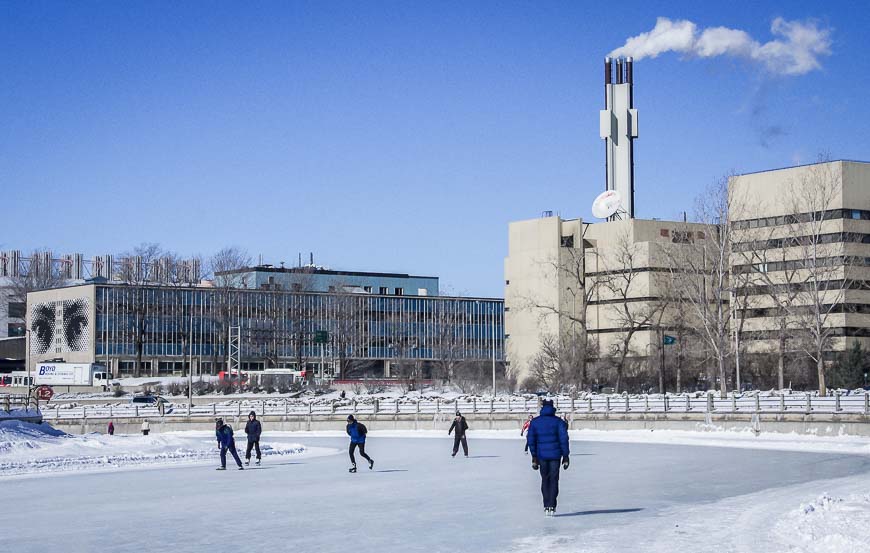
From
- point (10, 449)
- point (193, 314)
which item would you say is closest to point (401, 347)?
point (193, 314)

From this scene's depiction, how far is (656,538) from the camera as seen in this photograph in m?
17.5

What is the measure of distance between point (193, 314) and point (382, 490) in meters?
127

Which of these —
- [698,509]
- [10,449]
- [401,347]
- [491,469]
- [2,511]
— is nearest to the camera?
[698,509]

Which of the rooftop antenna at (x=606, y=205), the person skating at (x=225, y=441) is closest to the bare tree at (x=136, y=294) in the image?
the rooftop antenna at (x=606, y=205)

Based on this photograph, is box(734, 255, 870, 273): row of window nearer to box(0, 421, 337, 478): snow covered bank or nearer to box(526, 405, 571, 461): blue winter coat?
box(0, 421, 337, 478): snow covered bank

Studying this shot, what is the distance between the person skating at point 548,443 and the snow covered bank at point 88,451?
874 inches

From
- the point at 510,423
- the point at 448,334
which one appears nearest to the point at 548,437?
the point at 510,423

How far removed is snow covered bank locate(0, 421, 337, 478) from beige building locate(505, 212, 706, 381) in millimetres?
71456

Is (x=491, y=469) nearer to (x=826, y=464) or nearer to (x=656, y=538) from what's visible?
(x=826, y=464)

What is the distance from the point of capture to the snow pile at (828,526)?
16.1m

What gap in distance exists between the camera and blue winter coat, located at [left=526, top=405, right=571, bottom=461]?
19.5 meters

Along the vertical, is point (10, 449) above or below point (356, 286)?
below

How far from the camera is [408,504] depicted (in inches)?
926

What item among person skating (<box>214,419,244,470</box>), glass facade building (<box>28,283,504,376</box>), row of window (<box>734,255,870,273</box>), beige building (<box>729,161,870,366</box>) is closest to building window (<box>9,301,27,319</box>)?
glass facade building (<box>28,283,504,376</box>)
